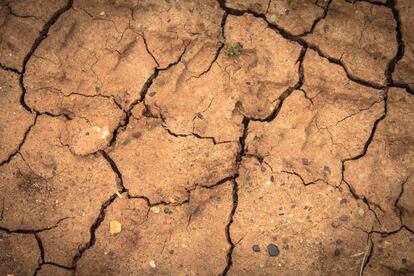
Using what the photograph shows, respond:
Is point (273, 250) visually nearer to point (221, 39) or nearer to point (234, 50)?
point (234, 50)

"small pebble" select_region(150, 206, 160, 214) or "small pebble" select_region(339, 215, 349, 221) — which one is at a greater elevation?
"small pebble" select_region(339, 215, 349, 221)

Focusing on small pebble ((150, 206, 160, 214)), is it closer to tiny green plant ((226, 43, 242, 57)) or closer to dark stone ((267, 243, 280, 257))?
dark stone ((267, 243, 280, 257))

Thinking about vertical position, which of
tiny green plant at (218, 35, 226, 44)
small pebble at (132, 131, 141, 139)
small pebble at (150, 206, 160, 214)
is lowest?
small pebble at (150, 206, 160, 214)

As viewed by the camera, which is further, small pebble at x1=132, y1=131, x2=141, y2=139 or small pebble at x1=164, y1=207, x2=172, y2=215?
small pebble at x1=132, y1=131, x2=141, y2=139

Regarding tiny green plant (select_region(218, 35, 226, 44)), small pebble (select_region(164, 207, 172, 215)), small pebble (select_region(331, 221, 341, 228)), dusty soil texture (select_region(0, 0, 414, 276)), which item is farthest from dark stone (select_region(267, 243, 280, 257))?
tiny green plant (select_region(218, 35, 226, 44))

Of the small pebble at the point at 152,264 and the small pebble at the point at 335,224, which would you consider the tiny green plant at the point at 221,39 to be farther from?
the small pebble at the point at 152,264

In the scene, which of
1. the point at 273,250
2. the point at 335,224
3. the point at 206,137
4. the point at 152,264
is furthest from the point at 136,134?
the point at 335,224

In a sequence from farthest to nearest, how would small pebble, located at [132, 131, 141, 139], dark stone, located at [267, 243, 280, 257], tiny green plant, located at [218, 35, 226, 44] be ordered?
tiny green plant, located at [218, 35, 226, 44], small pebble, located at [132, 131, 141, 139], dark stone, located at [267, 243, 280, 257]

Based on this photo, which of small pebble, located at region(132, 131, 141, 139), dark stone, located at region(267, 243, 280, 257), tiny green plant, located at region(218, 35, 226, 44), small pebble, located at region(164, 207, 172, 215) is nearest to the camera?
dark stone, located at region(267, 243, 280, 257)
